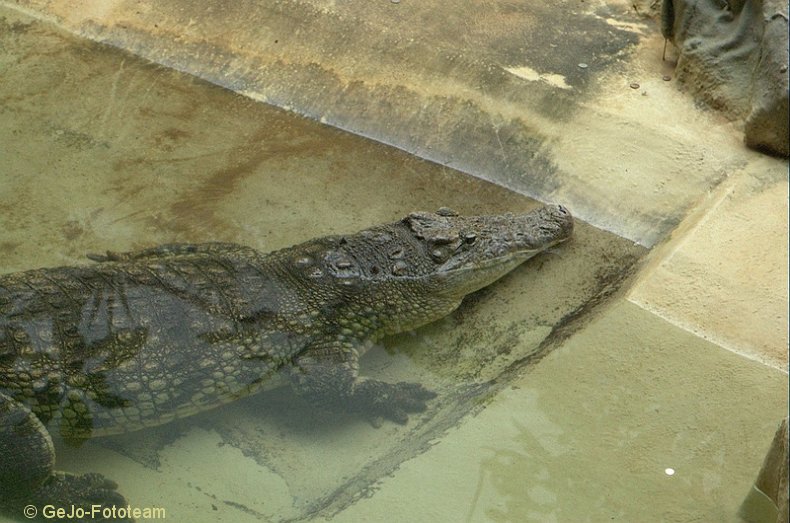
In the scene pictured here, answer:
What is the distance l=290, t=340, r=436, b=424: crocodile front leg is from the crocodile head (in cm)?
58

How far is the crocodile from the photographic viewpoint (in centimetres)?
360

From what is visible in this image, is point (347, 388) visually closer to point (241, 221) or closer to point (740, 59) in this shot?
point (241, 221)

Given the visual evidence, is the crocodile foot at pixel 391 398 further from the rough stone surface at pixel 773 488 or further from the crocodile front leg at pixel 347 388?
the rough stone surface at pixel 773 488

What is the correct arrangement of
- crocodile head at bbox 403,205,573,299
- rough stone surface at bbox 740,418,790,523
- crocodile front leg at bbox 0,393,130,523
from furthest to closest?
crocodile head at bbox 403,205,573,299 < crocodile front leg at bbox 0,393,130,523 < rough stone surface at bbox 740,418,790,523

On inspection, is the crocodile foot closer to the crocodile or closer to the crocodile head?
the crocodile

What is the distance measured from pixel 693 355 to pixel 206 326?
6.33ft

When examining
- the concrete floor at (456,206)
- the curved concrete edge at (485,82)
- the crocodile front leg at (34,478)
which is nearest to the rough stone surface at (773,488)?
the concrete floor at (456,206)

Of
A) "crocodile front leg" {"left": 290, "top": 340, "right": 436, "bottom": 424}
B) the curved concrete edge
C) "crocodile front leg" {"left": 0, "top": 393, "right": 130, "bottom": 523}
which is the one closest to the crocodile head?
the curved concrete edge

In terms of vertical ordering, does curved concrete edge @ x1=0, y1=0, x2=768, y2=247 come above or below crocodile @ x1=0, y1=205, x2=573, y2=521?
above

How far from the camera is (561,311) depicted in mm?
4223

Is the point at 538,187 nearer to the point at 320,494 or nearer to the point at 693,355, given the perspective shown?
the point at 693,355

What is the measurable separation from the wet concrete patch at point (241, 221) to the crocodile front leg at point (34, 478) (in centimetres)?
10

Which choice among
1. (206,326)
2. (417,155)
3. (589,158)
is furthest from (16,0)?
(589,158)

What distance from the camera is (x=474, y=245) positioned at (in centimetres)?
441
